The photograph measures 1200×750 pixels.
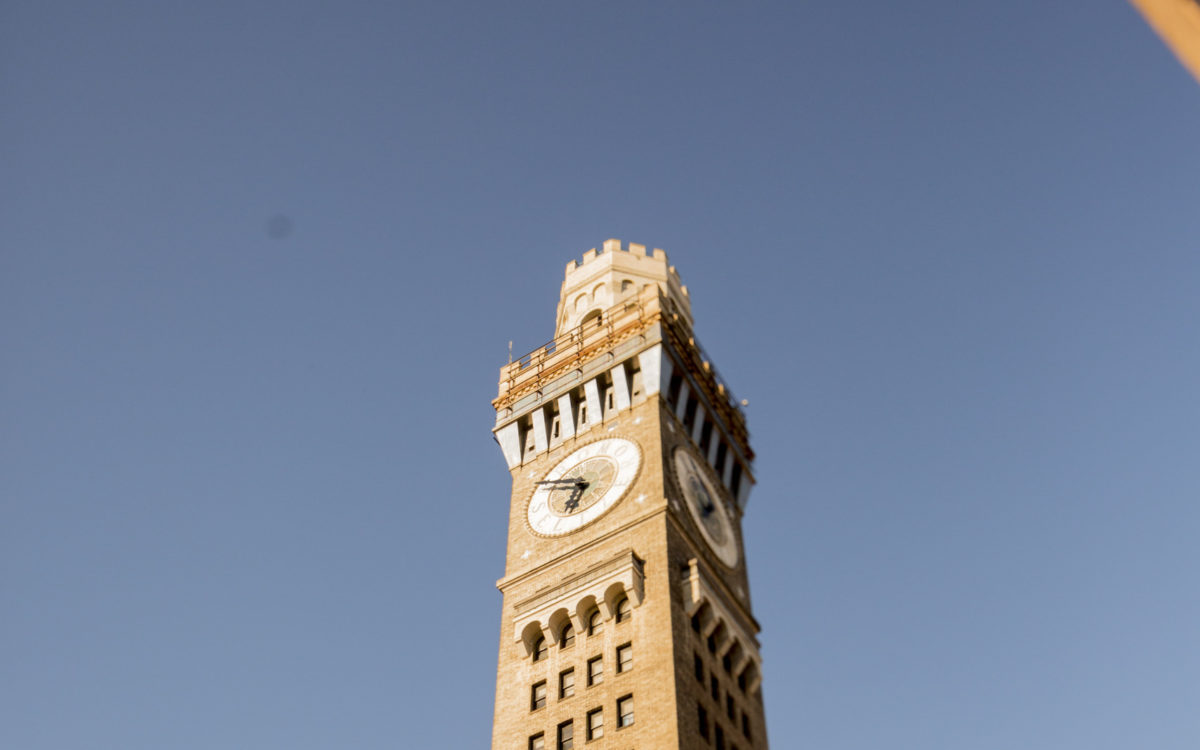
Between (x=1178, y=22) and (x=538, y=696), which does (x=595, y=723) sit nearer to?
(x=538, y=696)

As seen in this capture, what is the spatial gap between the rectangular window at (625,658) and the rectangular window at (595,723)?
206 cm

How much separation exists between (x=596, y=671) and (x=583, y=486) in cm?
1166

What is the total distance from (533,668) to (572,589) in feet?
13.3

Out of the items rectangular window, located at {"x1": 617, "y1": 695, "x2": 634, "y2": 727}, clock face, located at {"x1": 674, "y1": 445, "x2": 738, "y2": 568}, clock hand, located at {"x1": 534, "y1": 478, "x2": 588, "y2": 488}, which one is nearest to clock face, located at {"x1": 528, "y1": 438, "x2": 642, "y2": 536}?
clock hand, located at {"x1": 534, "y1": 478, "x2": 588, "y2": 488}

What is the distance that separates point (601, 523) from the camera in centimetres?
5950

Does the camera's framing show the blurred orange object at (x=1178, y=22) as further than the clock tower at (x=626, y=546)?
No

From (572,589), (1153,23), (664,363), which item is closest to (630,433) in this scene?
(664,363)

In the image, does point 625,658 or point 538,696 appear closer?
point 625,658

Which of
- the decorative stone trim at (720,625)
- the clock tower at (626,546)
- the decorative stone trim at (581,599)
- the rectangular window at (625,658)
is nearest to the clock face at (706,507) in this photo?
the clock tower at (626,546)

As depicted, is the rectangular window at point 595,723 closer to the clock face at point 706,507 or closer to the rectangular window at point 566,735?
the rectangular window at point 566,735

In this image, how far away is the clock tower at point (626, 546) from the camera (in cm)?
5203

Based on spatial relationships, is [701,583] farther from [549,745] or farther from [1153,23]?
[1153,23]

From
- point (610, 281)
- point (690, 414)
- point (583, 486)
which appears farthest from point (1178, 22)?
point (610, 281)

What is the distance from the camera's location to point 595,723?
5141 cm
